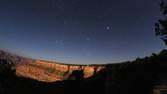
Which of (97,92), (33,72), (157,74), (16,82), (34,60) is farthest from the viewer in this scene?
(34,60)

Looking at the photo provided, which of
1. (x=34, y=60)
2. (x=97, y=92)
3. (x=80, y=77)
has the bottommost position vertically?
(x=97, y=92)

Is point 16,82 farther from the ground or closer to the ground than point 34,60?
closer to the ground

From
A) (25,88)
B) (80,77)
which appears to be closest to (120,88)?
(80,77)

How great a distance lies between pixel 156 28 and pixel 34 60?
2253 cm

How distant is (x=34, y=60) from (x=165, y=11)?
23.5 m

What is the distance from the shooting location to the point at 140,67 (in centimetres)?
1231

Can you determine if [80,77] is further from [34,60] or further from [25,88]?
[34,60]

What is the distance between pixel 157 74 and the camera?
11.6 m

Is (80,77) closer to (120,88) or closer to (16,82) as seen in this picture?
(120,88)

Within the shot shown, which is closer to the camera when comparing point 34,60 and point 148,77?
point 148,77

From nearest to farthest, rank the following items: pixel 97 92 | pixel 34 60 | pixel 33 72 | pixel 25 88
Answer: pixel 97 92
pixel 25 88
pixel 33 72
pixel 34 60

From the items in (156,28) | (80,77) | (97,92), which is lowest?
(97,92)

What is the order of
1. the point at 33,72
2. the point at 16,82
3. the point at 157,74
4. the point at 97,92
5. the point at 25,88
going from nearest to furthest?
the point at 157,74
the point at 97,92
the point at 25,88
the point at 16,82
the point at 33,72

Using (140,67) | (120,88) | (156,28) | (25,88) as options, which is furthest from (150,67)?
(25,88)
